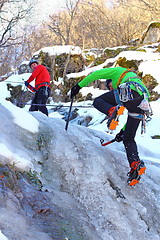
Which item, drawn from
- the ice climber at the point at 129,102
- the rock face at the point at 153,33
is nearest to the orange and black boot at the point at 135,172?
the ice climber at the point at 129,102

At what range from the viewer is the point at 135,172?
3447mm

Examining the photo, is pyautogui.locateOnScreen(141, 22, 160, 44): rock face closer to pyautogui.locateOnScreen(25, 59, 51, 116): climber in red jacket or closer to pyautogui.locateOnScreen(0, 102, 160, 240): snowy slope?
pyautogui.locateOnScreen(25, 59, 51, 116): climber in red jacket

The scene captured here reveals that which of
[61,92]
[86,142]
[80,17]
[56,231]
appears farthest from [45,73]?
[80,17]

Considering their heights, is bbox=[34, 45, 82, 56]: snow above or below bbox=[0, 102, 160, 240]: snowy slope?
above

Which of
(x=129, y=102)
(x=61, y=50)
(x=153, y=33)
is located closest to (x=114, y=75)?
(x=129, y=102)

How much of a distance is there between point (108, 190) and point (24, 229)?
1.52 metres

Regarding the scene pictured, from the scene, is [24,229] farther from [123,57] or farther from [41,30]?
[41,30]

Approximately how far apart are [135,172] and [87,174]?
1.99ft

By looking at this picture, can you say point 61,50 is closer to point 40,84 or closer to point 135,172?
point 40,84

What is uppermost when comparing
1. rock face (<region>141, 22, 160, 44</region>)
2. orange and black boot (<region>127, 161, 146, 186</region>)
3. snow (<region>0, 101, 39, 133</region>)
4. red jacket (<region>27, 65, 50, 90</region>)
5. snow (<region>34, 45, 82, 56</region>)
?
rock face (<region>141, 22, 160, 44</region>)

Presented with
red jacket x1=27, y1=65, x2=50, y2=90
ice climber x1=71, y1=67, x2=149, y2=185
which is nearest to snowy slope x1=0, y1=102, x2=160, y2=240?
ice climber x1=71, y1=67, x2=149, y2=185

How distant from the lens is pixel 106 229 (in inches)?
104

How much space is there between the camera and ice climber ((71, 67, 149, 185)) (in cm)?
341

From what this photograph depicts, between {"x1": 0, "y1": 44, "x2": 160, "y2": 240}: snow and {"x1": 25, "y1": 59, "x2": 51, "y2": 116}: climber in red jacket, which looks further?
{"x1": 25, "y1": 59, "x2": 51, "y2": 116}: climber in red jacket
